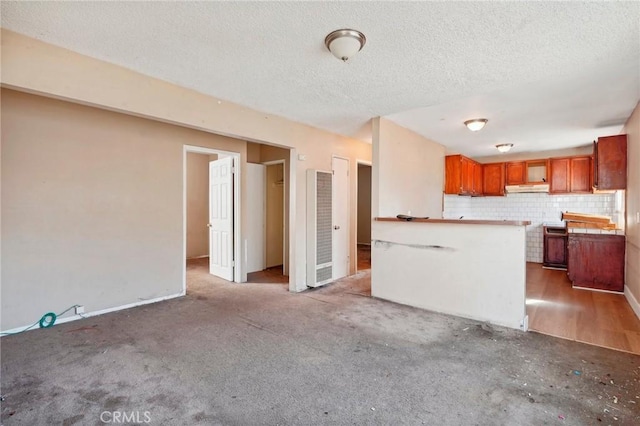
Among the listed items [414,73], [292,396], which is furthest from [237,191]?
[292,396]

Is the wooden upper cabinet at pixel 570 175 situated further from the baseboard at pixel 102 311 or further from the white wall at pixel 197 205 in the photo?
the white wall at pixel 197 205

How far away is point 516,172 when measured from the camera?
6.63m

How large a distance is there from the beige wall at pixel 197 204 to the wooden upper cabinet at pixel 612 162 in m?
7.26

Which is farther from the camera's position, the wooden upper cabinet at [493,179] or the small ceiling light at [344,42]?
the wooden upper cabinet at [493,179]

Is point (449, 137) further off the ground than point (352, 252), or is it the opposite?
point (449, 137)

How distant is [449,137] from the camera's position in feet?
17.7

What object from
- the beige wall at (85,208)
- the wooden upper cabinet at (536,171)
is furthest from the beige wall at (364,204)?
the beige wall at (85,208)

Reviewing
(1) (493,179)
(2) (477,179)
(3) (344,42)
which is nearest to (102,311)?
(3) (344,42)

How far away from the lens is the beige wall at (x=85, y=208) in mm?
2994

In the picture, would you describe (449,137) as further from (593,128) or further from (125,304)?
(125,304)

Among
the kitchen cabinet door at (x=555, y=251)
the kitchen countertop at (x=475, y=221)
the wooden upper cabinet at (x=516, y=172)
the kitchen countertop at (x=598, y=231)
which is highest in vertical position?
the wooden upper cabinet at (x=516, y=172)

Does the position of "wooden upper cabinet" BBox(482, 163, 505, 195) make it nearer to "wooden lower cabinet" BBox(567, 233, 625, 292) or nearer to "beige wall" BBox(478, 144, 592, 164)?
"beige wall" BBox(478, 144, 592, 164)

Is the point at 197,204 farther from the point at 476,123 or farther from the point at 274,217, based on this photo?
the point at 476,123

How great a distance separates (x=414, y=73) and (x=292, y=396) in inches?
113
